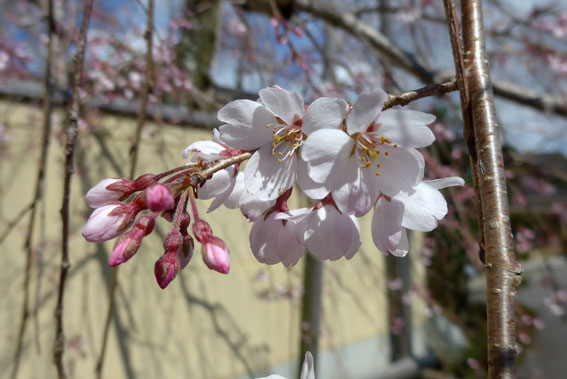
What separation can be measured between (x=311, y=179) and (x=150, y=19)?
1.97 feet

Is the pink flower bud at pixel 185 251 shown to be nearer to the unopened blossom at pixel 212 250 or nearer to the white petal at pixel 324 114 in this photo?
the unopened blossom at pixel 212 250

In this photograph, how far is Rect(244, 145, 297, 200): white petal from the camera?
1.39 ft

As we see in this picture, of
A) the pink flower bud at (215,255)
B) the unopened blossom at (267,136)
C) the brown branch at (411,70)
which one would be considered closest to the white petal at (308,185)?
the unopened blossom at (267,136)

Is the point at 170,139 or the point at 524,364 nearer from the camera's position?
the point at 170,139

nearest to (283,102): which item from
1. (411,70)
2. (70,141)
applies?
(70,141)

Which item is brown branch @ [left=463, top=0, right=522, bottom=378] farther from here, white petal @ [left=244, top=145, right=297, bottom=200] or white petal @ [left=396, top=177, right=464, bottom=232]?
white petal @ [left=244, top=145, right=297, bottom=200]

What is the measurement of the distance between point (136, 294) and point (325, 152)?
1989 mm

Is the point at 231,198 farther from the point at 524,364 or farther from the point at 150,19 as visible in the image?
the point at 524,364

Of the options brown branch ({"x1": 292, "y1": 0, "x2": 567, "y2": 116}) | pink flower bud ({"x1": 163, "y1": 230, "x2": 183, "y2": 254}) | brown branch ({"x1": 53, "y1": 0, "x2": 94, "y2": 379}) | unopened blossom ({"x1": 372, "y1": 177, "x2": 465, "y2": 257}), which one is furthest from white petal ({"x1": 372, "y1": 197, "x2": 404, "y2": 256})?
brown branch ({"x1": 292, "y1": 0, "x2": 567, "y2": 116})

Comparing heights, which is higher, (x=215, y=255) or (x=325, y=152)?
(x=325, y=152)

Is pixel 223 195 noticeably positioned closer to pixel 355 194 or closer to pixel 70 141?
pixel 355 194

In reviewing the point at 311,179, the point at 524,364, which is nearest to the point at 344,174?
the point at 311,179

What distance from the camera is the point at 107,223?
1.22ft

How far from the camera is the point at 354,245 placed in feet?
1.46
